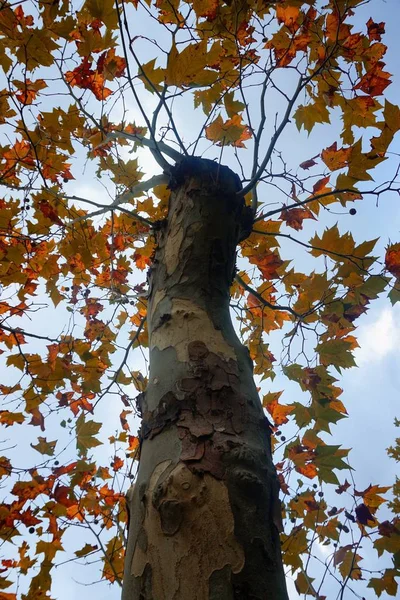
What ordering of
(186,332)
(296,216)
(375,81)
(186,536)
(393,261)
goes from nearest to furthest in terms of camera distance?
(186,536)
(186,332)
(393,261)
(375,81)
(296,216)

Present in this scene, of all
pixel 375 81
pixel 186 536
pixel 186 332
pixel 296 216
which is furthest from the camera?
pixel 296 216

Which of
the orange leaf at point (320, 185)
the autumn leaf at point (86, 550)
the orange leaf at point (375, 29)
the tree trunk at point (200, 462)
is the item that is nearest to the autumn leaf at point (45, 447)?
the autumn leaf at point (86, 550)

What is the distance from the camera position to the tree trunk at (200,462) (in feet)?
2.48

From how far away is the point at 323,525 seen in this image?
2.71 meters

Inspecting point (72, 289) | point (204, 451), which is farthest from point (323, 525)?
point (72, 289)

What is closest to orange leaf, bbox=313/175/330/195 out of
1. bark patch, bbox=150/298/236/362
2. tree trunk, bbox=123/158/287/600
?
tree trunk, bbox=123/158/287/600

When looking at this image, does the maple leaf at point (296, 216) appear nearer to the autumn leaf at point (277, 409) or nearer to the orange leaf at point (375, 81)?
the orange leaf at point (375, 81)

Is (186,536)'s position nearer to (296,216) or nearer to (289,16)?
(296,216)

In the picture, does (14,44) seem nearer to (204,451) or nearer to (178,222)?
(178,222)

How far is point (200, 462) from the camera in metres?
0.88

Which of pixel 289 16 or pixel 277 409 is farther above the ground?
A: pixel 289 16

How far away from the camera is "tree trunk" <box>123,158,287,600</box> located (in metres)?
0.76

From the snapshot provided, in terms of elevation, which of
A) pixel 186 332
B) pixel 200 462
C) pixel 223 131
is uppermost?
pixel 223 131

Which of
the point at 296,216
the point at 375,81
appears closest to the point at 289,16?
the point at 375,81
